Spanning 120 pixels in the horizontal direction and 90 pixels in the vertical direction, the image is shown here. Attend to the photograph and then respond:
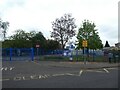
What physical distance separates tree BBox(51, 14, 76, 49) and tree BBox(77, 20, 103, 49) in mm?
8553

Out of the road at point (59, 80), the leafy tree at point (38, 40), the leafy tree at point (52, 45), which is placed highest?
the leafy tree at point (38, 40)

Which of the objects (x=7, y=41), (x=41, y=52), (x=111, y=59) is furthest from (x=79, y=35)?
(x=7, y=41)

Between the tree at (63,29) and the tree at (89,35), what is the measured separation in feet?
28.1

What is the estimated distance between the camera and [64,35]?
7994 centimetres

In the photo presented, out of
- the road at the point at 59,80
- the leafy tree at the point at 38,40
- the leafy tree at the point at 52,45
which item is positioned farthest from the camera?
the leafy tree at the point at 38,40

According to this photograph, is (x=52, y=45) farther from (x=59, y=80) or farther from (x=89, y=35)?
(x=59, y=80)

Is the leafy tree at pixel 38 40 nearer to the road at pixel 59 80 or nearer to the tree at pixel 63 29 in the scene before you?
the tree at pixel 63 29

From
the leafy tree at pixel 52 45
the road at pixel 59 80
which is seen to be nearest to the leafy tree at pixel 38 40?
the leafy tree at pixel 52 45

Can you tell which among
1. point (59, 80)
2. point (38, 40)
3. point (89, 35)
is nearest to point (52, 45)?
point (38, 40)

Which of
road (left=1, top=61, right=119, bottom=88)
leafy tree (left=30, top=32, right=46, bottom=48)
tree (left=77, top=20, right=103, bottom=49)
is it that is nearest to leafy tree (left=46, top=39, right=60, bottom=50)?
leafy tree (left=30, top=32, right=46, bottom=48)

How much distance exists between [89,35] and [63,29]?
12399 mm

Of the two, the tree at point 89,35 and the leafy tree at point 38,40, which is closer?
the tree at point 89,35

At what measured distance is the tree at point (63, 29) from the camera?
3132 inches

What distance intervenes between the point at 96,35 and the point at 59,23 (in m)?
14.6
